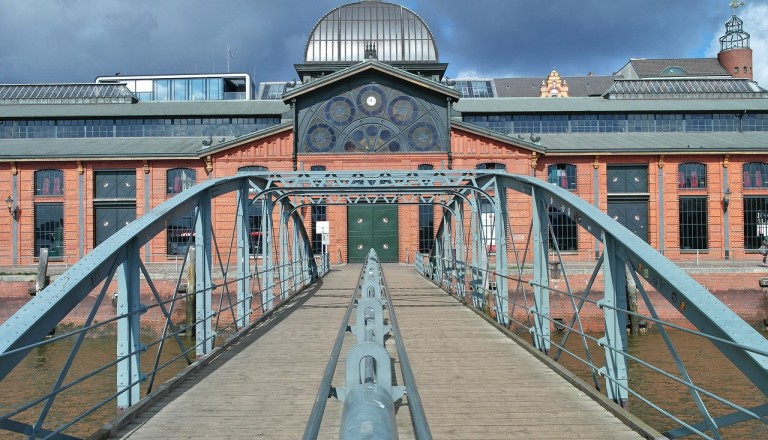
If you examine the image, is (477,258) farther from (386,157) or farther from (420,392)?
(386,157)

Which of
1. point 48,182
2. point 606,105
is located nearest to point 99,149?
point 48,182

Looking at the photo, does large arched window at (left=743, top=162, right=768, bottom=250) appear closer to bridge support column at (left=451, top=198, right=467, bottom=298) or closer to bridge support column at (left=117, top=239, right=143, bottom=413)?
bridge support column at (left=451, top=198, right=467, bottom=298)

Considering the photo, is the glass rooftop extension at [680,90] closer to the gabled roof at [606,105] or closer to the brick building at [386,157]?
the gabled roof at [606,105]

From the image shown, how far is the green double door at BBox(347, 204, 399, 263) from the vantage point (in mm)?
37469

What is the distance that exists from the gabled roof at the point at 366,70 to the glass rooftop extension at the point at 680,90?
1300 cm

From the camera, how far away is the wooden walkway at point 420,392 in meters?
6.22

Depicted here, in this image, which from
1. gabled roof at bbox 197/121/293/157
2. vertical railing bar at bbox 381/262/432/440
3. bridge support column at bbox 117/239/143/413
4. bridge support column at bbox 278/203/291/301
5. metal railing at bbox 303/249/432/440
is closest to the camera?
metal railing at bbox 303/249/432/440

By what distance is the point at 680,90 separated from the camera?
42.3 m

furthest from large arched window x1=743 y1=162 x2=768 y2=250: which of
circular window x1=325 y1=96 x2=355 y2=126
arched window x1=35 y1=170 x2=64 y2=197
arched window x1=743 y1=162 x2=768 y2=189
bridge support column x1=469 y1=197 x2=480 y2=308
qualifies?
arched window x1=35 y1=170 x2=64 y2=197

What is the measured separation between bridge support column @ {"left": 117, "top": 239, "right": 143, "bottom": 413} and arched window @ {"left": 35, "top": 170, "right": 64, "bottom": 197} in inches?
1267

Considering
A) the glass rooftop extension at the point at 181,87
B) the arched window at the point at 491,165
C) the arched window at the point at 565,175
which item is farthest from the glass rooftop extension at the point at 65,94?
the arched window at the point at 565,175

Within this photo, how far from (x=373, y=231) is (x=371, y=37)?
40.5 feet

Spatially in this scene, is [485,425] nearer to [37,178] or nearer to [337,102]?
[337,102]

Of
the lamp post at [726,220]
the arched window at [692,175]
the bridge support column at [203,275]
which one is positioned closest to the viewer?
the bridge support column at [203,275]
